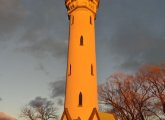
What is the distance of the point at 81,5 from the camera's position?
103 ft

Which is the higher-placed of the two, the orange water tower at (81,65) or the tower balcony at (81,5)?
the tower balcony at (81,5)

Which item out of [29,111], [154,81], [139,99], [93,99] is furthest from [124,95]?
[29,111]

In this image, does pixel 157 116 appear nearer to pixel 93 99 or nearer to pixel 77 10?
pixel 93 99

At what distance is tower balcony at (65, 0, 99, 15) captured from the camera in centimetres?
3156

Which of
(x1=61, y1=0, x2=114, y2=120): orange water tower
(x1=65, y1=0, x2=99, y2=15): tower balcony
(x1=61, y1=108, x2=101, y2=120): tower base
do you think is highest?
(x1=65, y1=0, x2=99, y2=15): tower balcony

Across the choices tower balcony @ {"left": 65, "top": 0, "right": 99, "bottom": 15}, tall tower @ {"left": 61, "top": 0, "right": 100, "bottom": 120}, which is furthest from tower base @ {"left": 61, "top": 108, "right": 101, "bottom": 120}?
tower balcony @ {"left": 65, "top": 0, "right": 99, "bottom": 15}

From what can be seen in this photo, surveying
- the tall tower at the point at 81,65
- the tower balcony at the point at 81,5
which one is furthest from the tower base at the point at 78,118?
the tower balcony at the point at 81,5

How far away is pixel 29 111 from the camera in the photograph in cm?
5506

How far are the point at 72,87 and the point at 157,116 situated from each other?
13.9 m

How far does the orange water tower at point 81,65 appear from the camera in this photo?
27.3 meters

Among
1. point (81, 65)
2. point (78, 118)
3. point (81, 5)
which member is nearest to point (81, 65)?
point (81, 65)

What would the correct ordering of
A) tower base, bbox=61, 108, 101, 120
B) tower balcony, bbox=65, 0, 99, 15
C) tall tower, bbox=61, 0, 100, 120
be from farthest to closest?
tower balcony, bbox=65, 0, 99, 15, tall tower, bbox=61, 0, 100, 120, tower base, bbox=61, 108, 101, 120

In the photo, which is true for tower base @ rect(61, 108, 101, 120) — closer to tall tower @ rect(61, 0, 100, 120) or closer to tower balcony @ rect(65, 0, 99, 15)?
tall tower @ rect(61, 0, 100, 120)

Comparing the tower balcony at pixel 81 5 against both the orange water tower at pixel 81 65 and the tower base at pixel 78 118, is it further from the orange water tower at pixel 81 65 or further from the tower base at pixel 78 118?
the tower base at pixel 78 118
